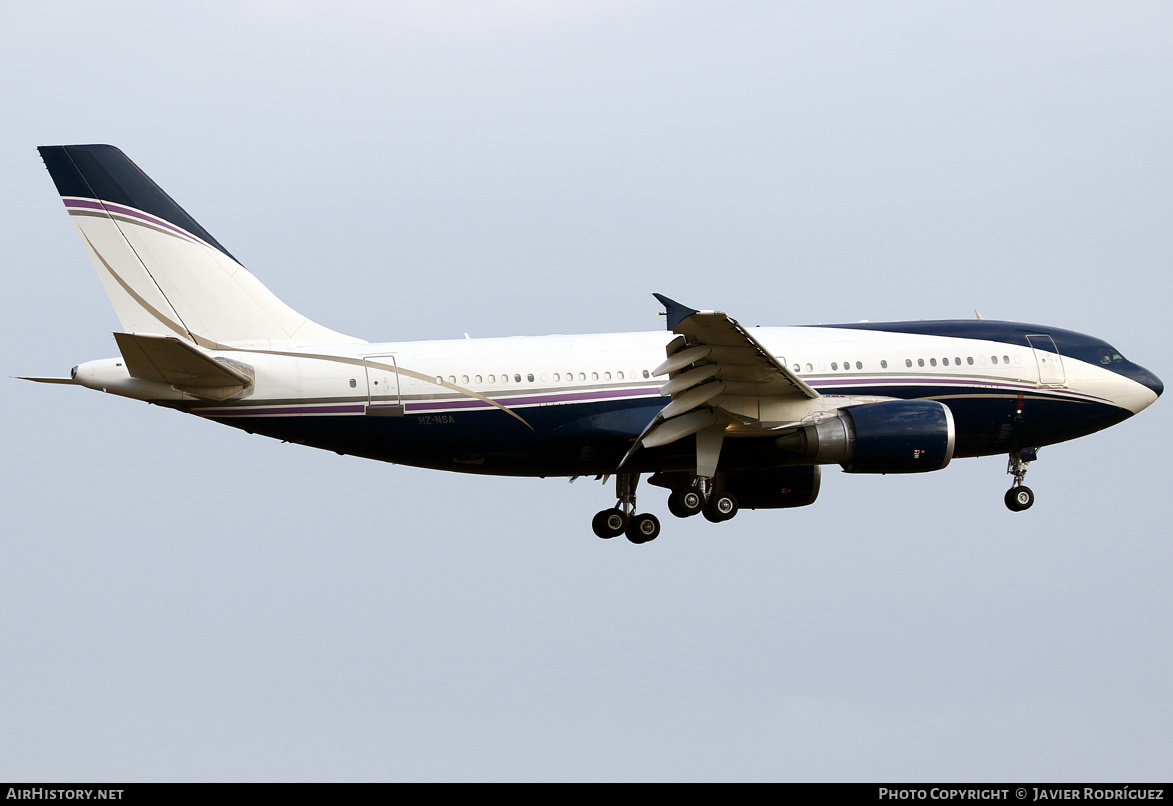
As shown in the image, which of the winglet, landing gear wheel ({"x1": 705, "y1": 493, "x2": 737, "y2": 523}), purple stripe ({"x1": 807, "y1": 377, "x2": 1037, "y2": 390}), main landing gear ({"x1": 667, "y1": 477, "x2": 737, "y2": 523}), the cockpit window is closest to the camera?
the winglet

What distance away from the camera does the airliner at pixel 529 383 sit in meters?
36.3

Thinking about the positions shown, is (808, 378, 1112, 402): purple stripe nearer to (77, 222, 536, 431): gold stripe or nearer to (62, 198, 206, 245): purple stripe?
(77, 222, 536, 431): gold stripe

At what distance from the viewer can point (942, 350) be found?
3988 cm

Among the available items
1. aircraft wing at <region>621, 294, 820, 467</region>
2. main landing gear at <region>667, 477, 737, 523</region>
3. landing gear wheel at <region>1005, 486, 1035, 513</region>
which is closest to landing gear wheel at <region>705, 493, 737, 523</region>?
main landing gear at <region>667, 477, 737, 523</region>

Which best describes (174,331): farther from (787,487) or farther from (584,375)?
(787,487)

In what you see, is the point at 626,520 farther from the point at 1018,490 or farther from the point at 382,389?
the point at 1018,490

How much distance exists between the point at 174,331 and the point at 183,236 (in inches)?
99.0

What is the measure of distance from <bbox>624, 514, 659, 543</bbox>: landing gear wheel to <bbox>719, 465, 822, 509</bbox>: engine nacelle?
240 cm

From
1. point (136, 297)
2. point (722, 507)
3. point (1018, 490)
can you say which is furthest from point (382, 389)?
point (1018, 490)

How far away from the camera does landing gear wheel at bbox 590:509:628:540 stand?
4100 cm

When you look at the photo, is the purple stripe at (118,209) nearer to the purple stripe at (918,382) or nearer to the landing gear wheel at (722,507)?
the landing gear wheel at (722,507)

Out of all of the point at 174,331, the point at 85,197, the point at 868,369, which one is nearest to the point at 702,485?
the point at 868,369

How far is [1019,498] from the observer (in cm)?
4172

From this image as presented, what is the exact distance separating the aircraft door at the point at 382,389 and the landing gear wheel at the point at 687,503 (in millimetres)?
7547
